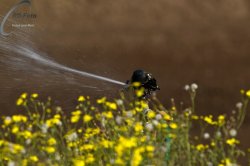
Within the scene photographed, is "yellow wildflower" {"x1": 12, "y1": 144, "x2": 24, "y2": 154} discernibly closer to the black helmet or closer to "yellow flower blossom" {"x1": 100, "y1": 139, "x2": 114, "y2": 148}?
"yellow flower blossom" {"x1": 100, "y1": 139, "x2": 114, "y2": 148}

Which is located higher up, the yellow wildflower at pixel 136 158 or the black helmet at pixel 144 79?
the black helmet at pixel 144 79

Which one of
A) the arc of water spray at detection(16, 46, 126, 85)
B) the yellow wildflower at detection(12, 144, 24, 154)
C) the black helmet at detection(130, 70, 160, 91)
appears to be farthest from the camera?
the arc of water spray at detection(16, 46, 126, 85)

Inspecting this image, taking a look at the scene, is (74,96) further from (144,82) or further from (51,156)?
(51,156)

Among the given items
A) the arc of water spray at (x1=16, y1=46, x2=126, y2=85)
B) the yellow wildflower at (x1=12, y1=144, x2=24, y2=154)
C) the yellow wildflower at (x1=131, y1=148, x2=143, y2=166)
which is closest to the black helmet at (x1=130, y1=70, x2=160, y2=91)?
the arc of water spray at (x1=16, y1=46, x2=126, y2=85)

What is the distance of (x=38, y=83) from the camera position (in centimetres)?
768

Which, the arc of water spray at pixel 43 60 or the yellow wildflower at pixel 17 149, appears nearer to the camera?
the yellow wildflower at pixel 17 149

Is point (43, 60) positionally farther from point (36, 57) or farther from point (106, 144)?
point (106, 144)

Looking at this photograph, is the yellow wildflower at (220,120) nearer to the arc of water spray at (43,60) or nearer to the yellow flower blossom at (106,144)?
the yellow flower blossom at (106,144)

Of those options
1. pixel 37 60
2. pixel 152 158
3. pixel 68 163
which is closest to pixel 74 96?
pixel 37 60

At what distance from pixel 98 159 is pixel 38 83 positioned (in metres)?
3.26

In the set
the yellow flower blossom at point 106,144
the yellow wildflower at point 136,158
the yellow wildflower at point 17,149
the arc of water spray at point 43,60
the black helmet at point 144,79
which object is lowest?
the yellow wildflower at point 136,158

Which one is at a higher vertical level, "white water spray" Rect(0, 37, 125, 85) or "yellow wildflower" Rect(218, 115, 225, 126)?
"white water spray" Rect(0, 37, 125, 85)

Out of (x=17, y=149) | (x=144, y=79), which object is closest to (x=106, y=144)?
(x=17, y=149)

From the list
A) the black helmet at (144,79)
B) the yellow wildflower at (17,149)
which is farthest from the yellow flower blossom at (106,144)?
the black helmet at (144,79)
